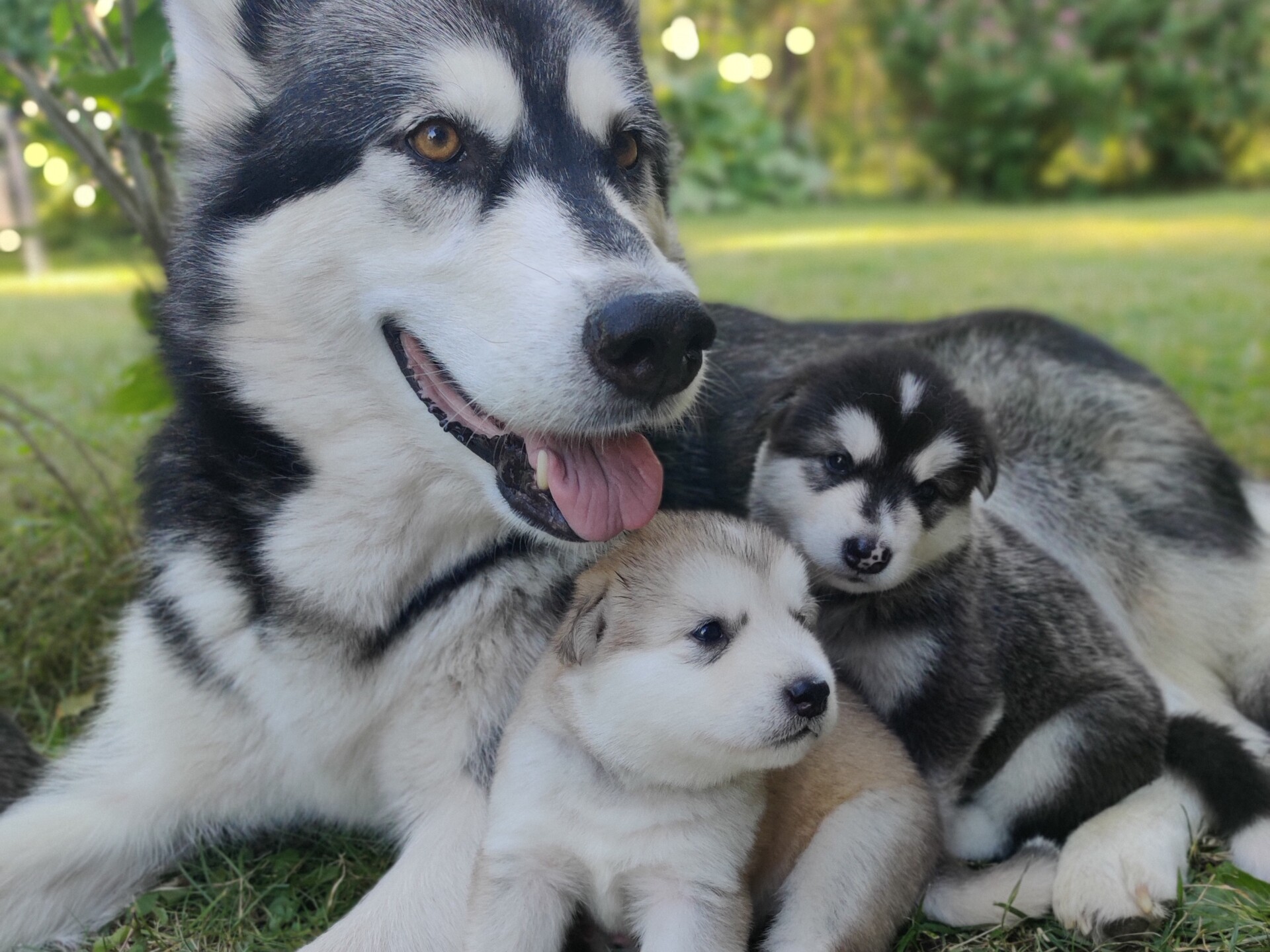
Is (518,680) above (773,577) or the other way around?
the other way around

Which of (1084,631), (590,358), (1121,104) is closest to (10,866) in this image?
(590,358)

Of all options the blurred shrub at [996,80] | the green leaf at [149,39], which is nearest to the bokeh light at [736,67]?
the blurred shrub at [996,80]

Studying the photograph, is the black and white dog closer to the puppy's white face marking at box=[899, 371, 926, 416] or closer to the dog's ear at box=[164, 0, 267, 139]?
the puppy's white face marking at box=[899, 371, 926, 416]

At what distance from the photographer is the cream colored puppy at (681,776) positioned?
222 cm

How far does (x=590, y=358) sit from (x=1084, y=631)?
1.49 metres

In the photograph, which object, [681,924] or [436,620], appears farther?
[436,620]

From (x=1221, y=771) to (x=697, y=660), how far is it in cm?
149

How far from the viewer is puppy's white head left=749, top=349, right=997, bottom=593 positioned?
8.66ft

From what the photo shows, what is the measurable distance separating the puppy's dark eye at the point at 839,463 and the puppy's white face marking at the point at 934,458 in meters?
0.13

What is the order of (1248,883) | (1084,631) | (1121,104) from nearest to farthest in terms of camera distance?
(1248,883) < (1084,631) < (1121,104)

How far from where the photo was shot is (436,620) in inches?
109

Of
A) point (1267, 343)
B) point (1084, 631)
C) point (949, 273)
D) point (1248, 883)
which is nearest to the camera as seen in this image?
point (1248, 883)

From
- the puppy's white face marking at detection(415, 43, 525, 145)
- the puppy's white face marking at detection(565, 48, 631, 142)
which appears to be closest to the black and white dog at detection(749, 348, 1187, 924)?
the puppy's white face marking at detection(565, 48, 631, 142)

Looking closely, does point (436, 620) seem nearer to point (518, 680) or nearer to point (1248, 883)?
point (518, 680)
